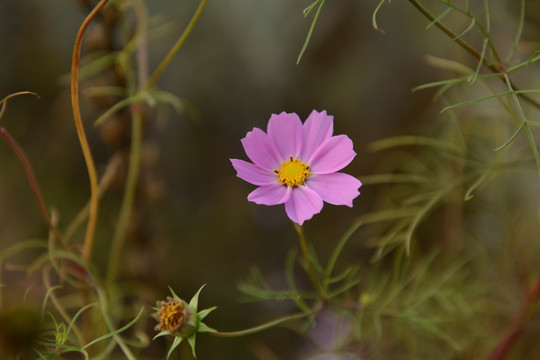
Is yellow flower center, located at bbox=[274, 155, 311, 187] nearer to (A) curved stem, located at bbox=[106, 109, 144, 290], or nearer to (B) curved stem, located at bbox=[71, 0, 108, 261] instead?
(B) curved stem, located at bbox=[71, 0, 108, 261]

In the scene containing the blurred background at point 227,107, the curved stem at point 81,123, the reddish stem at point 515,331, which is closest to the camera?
the curved stem at point 81,123

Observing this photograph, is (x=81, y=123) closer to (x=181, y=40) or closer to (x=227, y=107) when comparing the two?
(x=181, y=40)

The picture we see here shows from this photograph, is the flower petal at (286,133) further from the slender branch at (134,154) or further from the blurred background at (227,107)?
the blurred background at (227,107)

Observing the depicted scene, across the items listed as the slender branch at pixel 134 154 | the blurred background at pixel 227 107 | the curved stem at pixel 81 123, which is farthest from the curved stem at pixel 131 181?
the blurred background at pixel 227 107

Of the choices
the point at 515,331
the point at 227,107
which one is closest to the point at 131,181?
the point at 515,331

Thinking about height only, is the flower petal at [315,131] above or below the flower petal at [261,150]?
above

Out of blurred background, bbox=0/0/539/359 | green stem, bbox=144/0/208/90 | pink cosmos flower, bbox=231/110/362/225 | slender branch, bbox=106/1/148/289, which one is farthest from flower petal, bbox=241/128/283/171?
blurred background, bbox=0/0/539/359
